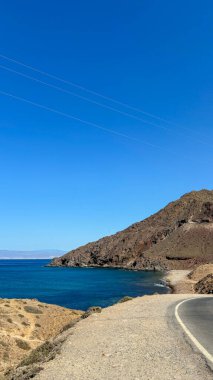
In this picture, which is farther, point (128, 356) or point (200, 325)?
point (200, 325)

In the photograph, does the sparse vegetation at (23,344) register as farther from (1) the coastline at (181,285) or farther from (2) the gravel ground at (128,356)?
(1) the coastline at (181,285)

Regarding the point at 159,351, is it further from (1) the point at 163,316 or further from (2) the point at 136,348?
(1) the point at 163,316

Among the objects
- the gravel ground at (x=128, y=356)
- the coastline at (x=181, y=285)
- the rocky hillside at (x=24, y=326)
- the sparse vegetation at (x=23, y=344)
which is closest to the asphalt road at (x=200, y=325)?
the gravel ground at (x=128, y=356)

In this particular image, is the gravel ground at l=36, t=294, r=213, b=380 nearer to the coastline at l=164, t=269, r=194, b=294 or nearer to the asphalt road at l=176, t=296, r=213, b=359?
the asphalt road at l=176, t=296, r=213, b=359

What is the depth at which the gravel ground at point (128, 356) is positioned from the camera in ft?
33.8

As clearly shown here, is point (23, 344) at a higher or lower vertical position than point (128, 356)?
lower

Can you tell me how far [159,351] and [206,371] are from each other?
2.94 metres

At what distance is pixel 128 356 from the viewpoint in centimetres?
1236

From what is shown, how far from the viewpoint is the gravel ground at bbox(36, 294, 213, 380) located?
406 inches

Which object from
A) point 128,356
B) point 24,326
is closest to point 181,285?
point 24,326

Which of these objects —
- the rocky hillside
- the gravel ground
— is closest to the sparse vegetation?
the rocky hillside

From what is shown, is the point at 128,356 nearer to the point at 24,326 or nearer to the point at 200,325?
the point at 200,325

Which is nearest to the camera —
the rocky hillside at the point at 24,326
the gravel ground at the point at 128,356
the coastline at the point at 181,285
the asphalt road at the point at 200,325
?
the gravel ground at the point at 128,356

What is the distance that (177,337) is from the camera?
1530 centimetres
